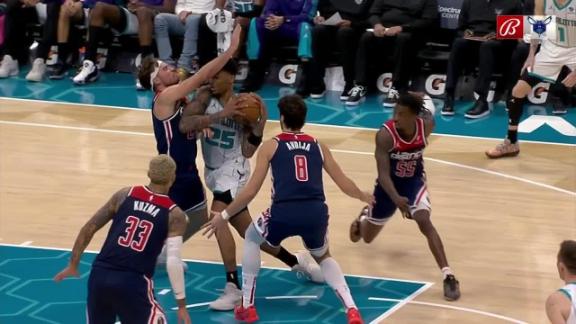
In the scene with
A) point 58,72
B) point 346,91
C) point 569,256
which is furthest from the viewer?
point 58,72

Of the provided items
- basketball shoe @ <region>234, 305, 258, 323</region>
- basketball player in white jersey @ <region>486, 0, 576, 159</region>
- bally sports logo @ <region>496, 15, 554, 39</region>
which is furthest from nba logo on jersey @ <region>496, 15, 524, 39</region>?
basketball shoe @ <region>234, 305, 258, 323</region>

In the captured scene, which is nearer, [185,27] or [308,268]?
[308,268]

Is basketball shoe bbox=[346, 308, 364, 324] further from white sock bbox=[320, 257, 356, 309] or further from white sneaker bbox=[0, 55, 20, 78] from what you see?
white sneaker bbox=[0, 55, 20, 78]

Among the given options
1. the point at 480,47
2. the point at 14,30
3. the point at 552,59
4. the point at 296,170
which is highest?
the point at 296,170

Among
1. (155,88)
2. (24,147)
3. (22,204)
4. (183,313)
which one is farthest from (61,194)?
(183,313)

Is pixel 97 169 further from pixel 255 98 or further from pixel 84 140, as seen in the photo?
pixel 255 98

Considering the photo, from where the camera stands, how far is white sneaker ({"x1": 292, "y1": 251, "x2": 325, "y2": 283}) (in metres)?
9.20

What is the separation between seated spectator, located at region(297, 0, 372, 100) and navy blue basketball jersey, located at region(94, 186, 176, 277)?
8136mm

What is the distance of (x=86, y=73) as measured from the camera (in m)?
15.8

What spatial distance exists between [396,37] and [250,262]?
7.06 meters

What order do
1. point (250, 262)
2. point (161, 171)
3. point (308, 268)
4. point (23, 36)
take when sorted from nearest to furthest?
point (161, 171), point (250, 262), point (308, 268), point (23, 36)

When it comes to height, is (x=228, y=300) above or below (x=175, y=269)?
below

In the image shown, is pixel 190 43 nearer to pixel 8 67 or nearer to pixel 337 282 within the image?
pixel 8 67

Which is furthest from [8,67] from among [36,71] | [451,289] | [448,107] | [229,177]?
[451,289]
